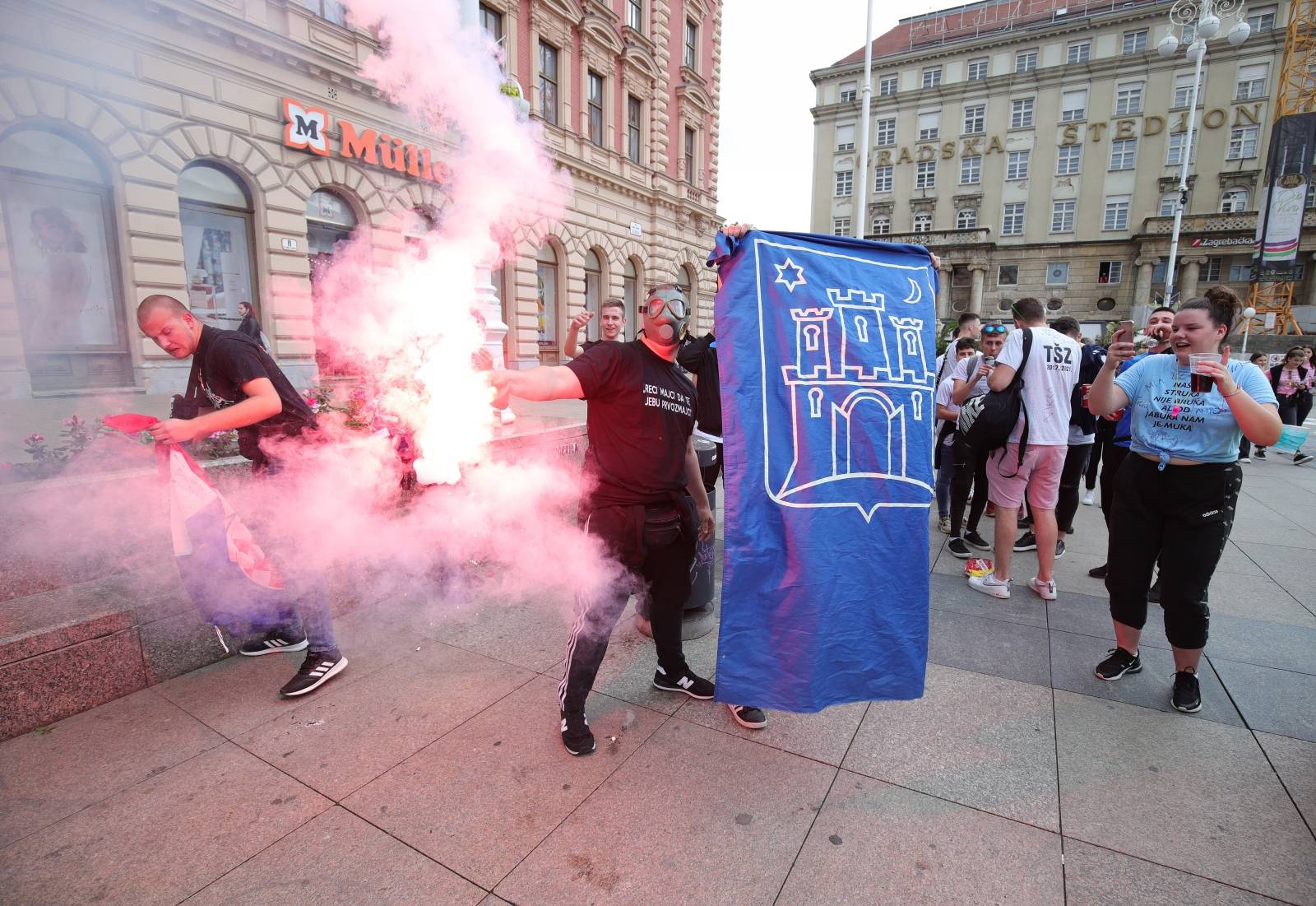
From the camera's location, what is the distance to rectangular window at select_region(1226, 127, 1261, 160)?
40.3m

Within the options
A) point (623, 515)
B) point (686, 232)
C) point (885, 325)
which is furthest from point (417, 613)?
point (686, 232)

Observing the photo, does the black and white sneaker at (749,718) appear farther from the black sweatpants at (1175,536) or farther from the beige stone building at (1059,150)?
the beige stone building at (1059,150)

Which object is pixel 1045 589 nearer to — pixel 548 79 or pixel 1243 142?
pixel 548 79

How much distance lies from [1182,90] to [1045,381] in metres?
53.8

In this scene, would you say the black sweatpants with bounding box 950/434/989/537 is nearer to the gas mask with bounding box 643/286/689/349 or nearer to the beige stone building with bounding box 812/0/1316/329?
the gas mask with bounding box 643/286/689/349

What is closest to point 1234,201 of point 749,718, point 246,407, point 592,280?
point 592,280

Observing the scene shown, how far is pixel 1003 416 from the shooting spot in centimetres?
430

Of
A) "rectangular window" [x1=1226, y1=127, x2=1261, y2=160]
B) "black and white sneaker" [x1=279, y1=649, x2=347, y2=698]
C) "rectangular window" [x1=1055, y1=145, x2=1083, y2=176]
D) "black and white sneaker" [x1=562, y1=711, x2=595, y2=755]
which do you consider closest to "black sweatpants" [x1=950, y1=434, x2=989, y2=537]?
"black and white sneaker" [x1=562, y1=711, x2=595, y2=755]

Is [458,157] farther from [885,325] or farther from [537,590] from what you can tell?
[885,325]

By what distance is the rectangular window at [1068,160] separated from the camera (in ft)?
145

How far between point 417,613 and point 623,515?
2.12m

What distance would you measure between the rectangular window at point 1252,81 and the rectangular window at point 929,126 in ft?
58.3

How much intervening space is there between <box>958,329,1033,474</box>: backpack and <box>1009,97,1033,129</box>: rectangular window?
52807 mm

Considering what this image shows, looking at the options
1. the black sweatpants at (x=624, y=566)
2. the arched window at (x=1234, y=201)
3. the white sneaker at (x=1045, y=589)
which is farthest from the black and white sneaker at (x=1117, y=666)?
the arched window at (x=1234, y=201)
